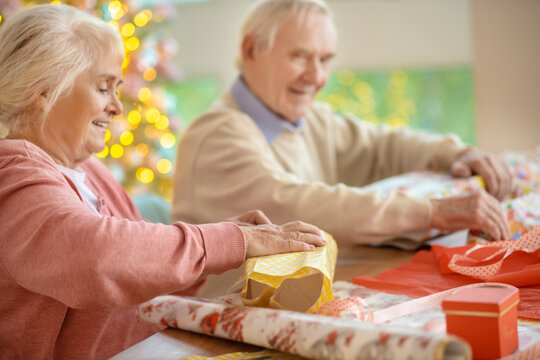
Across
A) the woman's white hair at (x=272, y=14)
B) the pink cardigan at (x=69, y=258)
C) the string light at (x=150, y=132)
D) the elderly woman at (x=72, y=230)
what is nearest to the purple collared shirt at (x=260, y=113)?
the woman's white hair at (x=272, y=14)

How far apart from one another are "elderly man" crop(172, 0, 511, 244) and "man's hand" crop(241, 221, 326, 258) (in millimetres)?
444

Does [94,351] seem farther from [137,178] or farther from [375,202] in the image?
[137,178]

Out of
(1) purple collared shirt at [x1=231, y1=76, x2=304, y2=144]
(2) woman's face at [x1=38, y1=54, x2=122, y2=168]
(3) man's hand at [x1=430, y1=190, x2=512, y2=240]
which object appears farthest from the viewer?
(1) purple collared shirt at [x1=231, y1=76, x2=304, y2=144]

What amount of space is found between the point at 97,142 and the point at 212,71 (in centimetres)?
401

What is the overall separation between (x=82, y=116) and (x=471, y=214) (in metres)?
0.92

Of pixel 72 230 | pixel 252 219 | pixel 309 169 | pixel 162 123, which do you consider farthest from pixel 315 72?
pixel 162 123

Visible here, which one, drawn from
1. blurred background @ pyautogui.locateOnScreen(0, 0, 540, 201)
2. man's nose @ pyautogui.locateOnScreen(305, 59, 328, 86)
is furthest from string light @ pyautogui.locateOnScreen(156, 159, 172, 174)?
man's nose @ pyautogui.locateOnScreen(305, 59, 328, 86)

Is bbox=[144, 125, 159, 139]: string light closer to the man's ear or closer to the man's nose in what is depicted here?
the man's ear

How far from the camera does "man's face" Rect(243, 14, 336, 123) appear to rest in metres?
1.81

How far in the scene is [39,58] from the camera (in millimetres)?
1035

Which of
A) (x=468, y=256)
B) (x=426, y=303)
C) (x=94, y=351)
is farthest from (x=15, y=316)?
(x=468, y=256)

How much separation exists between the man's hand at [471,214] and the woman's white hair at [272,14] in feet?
2.37

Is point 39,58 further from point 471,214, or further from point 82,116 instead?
point 471,214

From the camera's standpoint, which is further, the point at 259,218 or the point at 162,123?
the point at 162,123
